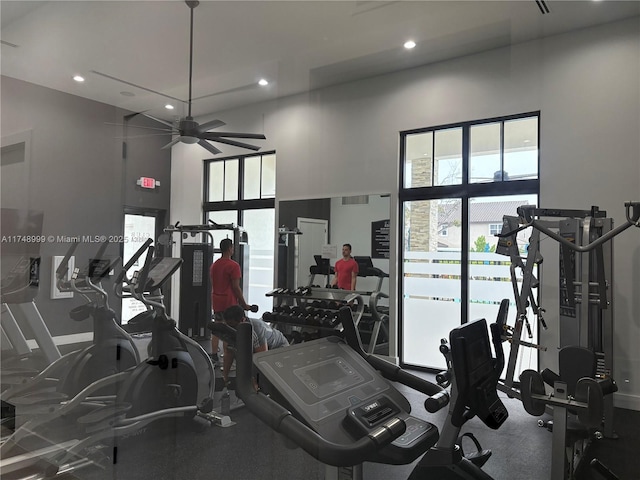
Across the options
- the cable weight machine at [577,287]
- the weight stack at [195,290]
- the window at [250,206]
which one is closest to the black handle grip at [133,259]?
the weight stack at [195,290]

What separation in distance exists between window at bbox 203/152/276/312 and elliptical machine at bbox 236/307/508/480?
21.7 inches

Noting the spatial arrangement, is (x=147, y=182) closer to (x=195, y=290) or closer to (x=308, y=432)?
(x=195, y=290)

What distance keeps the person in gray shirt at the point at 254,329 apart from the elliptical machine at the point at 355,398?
27 centimetres

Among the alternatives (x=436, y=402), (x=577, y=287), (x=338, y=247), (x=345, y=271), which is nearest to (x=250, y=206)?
(x=338, y=247)

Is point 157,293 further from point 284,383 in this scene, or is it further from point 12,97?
point 12,97

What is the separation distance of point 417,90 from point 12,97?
361cm

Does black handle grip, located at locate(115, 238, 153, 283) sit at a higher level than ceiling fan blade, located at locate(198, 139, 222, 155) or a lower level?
lower

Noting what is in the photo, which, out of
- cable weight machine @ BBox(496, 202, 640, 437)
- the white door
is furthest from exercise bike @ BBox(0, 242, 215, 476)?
cable weight machine @ BBox(496, 202, 640, 437)

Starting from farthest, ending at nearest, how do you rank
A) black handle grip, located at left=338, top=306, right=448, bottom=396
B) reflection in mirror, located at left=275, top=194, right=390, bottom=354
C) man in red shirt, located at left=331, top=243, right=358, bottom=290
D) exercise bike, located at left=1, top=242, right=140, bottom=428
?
man in red shirt, located at left=331, top=243, right=358, bottom=290, reflection in mirror, located at left=275, top=194, right=390, bottom=354, exercise bike, located at left=1, top=242, right=140, bottom=428, black handle grip, located at left=338, top=306, right=448, bottom=396

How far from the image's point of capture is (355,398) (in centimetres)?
159

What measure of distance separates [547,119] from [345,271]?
2.74m

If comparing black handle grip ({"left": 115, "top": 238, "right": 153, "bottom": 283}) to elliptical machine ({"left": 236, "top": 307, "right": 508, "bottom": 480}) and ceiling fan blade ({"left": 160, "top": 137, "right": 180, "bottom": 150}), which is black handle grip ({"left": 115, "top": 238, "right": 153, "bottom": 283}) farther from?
elliptical machine ({"left": 236, "top": 307, "right": 508, "bottom": 480})

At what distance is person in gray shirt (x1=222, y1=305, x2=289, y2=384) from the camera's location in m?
1.93

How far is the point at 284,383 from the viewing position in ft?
4.79
